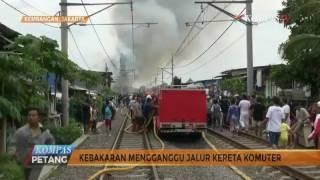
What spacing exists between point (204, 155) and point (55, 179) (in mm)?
4396

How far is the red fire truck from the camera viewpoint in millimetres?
27438

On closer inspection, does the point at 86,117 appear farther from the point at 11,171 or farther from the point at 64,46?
the point at 11,171

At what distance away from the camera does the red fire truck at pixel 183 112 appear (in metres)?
27.4

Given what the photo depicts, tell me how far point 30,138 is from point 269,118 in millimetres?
8713

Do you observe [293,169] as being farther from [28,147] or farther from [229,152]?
[28,147]

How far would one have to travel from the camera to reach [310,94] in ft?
120

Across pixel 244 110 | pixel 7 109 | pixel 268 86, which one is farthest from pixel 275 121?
pixel 268 86

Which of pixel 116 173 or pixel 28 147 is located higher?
pixel 28 147

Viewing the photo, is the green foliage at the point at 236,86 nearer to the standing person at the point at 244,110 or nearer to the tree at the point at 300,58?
the tree at the point at 300,58

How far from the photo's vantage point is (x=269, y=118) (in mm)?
16188

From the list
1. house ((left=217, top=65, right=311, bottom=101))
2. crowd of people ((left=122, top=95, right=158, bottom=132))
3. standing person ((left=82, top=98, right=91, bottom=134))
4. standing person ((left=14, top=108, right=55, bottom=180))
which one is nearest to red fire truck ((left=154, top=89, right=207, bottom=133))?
crowd of people ((left=122, top=95, right=158, bottom=132))

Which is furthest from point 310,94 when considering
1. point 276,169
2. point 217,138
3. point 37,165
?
point 37,165

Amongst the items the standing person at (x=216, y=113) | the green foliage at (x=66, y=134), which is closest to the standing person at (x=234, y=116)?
the standing person at (x=216, y=113)

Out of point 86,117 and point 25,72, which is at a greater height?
point 25,72
